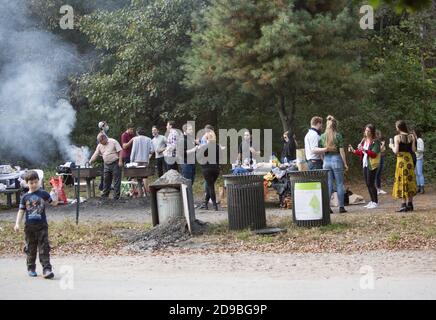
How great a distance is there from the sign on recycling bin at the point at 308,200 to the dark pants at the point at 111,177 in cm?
606

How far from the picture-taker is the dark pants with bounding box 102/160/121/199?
16.6 meters

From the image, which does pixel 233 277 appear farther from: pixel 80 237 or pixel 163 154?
pixel 163 154

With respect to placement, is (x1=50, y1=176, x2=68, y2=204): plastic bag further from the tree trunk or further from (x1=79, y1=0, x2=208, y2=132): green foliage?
the tree trunk

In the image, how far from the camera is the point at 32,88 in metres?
23.9

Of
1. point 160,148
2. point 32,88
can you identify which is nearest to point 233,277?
point 160,148

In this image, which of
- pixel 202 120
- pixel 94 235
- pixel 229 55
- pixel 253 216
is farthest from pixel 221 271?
pixel 202 120

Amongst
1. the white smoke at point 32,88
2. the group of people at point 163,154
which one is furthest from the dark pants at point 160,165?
the white smoke at point 32,88

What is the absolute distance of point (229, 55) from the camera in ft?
63.6

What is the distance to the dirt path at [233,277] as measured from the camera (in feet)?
25.1

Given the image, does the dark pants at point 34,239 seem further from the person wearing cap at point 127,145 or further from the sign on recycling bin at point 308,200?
the person wearing cap at point 127,145

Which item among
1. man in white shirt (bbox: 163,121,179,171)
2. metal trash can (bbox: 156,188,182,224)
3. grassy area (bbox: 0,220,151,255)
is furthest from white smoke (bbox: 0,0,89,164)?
metal trash can (bbox: 156,188,182,224)

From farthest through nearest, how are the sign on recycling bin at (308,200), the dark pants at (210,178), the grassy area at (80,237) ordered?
the dark pants at (210,178) → the sign on recycling bin at (308,200) → the grassy area at (80,237)

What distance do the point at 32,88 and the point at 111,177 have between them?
8.34 meters

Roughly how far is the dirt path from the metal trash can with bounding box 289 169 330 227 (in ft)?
5.63
